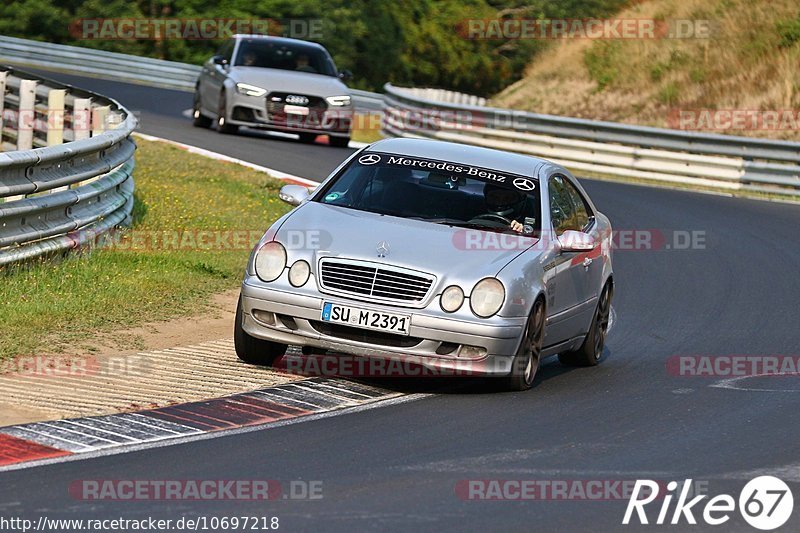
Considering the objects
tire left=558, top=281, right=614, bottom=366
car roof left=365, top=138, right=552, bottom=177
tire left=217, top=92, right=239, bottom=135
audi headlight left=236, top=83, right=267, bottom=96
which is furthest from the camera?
tire left=217, top=92, right=239, bottom=135

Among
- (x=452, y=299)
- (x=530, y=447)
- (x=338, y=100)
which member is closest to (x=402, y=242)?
(x=452, y=299)

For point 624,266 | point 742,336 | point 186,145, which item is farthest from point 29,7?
point 742,336

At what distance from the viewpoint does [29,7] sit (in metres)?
50.8

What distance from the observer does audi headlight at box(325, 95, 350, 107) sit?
25.8 meters

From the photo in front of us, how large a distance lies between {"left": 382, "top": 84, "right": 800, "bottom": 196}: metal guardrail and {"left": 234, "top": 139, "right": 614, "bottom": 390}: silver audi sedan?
15522mm

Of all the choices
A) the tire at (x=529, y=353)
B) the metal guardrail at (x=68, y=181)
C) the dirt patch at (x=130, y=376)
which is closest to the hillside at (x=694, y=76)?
the metal guardrail at (x=68, y=181)

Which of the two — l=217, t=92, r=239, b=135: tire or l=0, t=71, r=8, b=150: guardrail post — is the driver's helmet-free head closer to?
l=0, t=71, r=8, b=150: guardrail post

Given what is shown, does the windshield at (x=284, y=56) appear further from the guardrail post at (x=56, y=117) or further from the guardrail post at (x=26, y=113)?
the guardrail post at (x=56, y=117)

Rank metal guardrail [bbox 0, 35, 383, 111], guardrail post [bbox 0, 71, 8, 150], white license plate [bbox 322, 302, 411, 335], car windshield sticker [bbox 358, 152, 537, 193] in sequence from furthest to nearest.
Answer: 1. metal guardrail [bbox 0, 35, 383, 111]
2. guardrail post [bbox 0, 71, 8, 150]
3. car windshield sticker [bbox 358, 152, 537, 193]
4. white license plate [bbox 322, 302, 411, 335]

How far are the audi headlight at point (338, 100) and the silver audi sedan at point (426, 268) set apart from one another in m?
14.9

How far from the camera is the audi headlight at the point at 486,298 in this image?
9320mm

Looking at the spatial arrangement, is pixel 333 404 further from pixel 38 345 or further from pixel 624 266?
pixel 624 266

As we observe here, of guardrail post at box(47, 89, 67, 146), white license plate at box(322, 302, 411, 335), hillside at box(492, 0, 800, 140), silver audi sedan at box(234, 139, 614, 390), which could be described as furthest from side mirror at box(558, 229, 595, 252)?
hillside at box(492, 0, 800, 140)

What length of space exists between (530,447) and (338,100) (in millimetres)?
18312
